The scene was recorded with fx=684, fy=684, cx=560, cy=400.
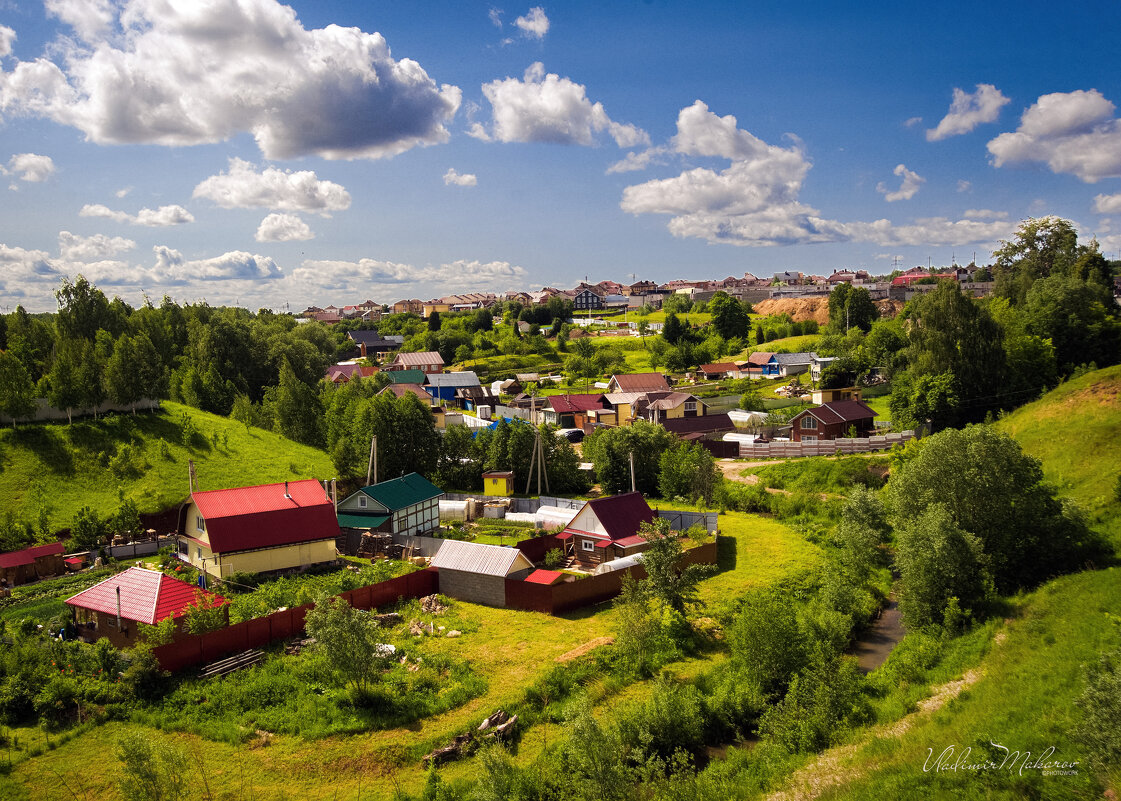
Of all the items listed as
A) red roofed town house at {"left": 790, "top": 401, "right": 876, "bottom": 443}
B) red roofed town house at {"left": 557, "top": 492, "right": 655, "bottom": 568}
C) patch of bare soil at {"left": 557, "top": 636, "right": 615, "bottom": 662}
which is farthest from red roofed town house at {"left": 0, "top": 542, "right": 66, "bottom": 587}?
Answer: red roofed town house at {"left": 790, "top": 401, "right": 876, "bottom": 443}

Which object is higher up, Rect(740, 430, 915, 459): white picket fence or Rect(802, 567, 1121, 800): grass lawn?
Rect(740, 430, 915, 459): white picket fence

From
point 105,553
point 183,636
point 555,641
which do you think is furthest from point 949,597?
point 105,553

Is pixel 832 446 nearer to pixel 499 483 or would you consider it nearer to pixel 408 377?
pixel 499 483

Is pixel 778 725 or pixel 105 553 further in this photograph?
pixel 105 553

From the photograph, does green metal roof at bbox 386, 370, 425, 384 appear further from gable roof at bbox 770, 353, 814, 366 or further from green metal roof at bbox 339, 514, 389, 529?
green metal roof at bbox 339, 514, 389, 529

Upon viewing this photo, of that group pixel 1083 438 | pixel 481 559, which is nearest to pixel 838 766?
pixel 481 559

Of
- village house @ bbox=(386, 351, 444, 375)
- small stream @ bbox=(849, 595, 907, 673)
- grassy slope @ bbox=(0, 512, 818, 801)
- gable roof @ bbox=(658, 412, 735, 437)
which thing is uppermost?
village house @ bbox=(386, 351, 444, 375)

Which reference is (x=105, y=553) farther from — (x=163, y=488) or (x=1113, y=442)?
(x=1113, y=442)
